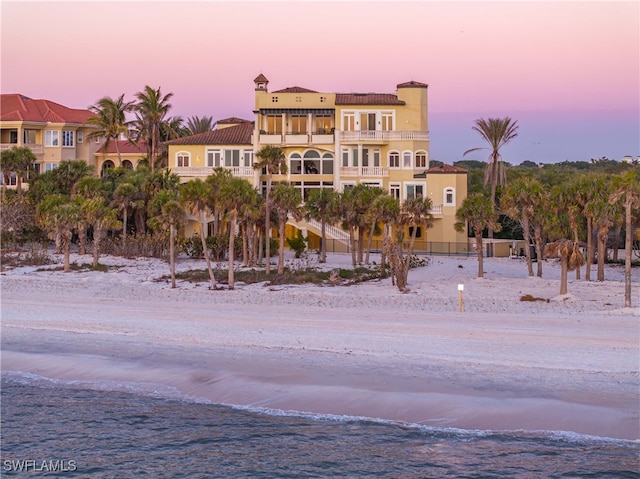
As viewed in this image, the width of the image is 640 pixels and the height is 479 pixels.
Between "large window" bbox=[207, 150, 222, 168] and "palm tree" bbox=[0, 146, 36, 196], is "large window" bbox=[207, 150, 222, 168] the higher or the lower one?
the higher one

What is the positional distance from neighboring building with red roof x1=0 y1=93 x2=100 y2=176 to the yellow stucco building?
33.8 feet

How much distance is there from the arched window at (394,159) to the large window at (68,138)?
26540 mm

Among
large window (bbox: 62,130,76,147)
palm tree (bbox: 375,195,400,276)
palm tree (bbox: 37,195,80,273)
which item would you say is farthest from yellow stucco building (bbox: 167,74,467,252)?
palm tree (bbox: 37,195,80,273)

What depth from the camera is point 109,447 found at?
15.9 metres

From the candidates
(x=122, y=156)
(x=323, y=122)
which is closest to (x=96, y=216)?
(x=323, y=122)

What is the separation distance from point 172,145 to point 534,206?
31976mm

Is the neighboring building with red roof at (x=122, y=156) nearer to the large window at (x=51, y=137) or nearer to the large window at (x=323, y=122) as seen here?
the large window at (x=51, y=137)

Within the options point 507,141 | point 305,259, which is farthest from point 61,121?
point 507,141

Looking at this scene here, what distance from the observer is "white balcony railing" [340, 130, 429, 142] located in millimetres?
57594

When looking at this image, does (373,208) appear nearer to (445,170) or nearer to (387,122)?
(445,170)

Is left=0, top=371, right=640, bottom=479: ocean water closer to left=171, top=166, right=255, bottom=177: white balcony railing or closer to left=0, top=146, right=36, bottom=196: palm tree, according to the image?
left=0, top=146, right=36, bottom=196: palm tree

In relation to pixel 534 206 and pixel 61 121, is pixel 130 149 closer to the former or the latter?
pixel 61 121

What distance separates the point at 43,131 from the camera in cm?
6350

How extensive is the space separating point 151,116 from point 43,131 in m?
9.48
